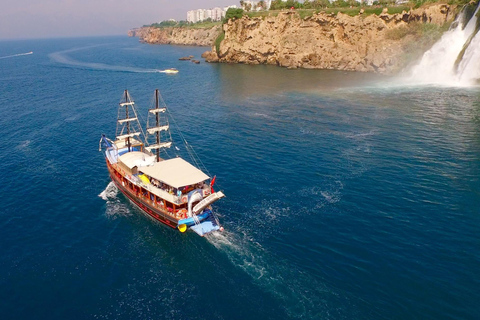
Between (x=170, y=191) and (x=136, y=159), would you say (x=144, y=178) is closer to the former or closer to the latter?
(x=136, y=159)

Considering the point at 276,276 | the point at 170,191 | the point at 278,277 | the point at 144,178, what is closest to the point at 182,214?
the point at 170,191

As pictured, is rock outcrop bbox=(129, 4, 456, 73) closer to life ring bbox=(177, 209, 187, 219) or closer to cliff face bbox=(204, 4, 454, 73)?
cliff face bbox=(204, 4, 454, 73)

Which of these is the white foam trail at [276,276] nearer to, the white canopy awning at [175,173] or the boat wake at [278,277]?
the boat wake at [278,277]

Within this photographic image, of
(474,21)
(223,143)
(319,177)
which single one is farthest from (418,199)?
(474,21)

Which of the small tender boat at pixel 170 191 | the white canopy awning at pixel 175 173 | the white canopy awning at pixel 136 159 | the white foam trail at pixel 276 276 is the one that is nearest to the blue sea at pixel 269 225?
the white foam trail at pixel 276 276

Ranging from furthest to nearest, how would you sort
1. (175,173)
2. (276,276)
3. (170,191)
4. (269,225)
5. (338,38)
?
(338,38), (175,173), (170,191), (269,225), (276,276)

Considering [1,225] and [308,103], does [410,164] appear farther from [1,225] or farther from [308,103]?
[1,225]

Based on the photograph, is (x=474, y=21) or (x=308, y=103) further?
(x=474, y=21)
